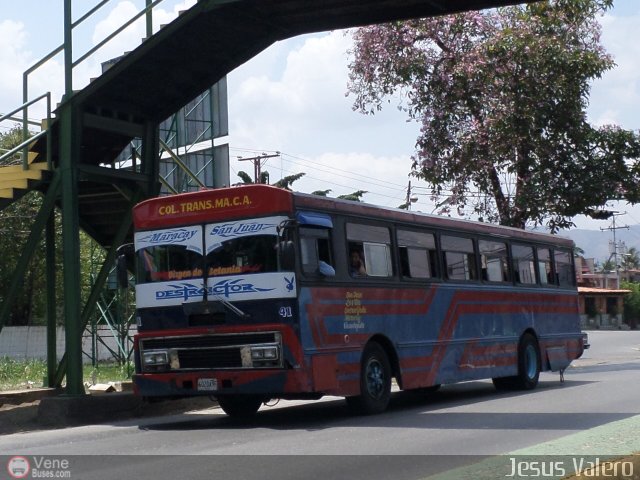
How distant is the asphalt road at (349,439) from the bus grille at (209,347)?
86cm

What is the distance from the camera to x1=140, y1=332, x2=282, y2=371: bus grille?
1359 centimetres

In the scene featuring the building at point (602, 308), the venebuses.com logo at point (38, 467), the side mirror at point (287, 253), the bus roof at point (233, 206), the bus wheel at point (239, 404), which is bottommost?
the venebuses.com logo at point (38, 467)

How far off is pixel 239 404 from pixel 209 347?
2.07 metres

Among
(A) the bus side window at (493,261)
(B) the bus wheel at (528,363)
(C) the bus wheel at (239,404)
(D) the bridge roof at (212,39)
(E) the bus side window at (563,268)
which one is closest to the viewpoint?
A: (C) the bus wheel at (239,404)

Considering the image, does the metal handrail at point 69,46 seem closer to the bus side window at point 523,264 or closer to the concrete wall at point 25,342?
the bus side window at point 523,264

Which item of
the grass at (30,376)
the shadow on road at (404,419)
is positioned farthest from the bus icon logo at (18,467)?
the grass at (30,376)

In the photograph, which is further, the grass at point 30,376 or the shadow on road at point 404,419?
the grass at point 30,376

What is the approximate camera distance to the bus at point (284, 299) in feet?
44.5

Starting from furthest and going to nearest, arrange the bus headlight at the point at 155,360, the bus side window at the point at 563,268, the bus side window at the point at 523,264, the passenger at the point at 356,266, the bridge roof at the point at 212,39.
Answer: the bus side window at the point at 563,268, the bus side window at the point at 523,264, the bridge roof at the point at 212,39, the passenger at the point at 356,266, the bus headlight at the point at 155,360

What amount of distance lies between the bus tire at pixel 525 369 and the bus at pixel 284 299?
2.94 metres

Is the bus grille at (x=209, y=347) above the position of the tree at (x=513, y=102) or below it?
below

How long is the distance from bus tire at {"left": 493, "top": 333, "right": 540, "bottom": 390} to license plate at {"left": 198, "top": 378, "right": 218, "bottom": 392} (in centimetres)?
784

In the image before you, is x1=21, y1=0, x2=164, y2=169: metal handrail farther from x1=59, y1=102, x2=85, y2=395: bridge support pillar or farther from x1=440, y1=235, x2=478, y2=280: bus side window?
x1=440, y1=235, x2=478, y2=280: bus side window

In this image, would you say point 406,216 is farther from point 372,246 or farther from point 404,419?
point 404,419
